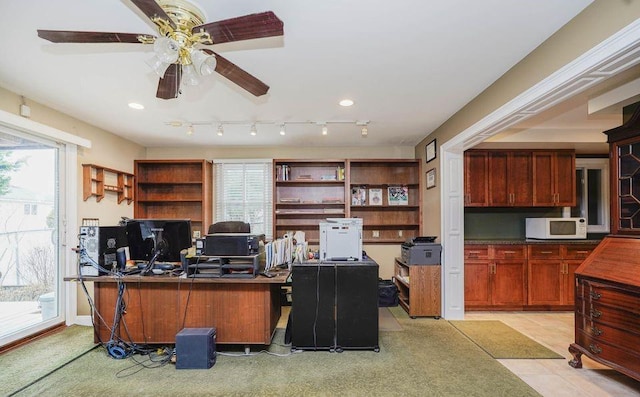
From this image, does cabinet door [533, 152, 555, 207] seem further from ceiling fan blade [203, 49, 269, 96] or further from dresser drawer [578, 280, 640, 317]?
ceiling fan blade [203, 49, 269, 96]

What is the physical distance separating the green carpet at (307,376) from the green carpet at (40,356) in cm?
13

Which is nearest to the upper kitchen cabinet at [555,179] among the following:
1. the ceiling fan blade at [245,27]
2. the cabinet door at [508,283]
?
the cabinet door at [508,283]

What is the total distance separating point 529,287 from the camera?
4199mm

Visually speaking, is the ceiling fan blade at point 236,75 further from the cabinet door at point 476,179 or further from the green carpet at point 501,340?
the cabinet door at point 476,179

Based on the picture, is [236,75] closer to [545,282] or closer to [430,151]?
[430,151]

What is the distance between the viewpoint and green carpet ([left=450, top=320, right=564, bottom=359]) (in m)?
2.96

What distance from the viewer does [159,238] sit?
2.97 metres

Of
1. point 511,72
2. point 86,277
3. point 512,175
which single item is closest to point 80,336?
point 86,277

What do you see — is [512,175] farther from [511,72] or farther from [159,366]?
[159,366]

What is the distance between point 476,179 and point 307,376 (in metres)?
3.54

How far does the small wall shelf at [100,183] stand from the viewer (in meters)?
3.90

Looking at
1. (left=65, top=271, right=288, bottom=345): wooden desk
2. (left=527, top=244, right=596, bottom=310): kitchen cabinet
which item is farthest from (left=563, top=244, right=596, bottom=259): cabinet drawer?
(left=65, top=271, right=288, bottom=345): wooden desk

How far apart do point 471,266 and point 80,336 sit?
4.78m

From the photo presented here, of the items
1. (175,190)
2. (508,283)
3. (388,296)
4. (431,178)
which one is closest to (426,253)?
(388,296)
